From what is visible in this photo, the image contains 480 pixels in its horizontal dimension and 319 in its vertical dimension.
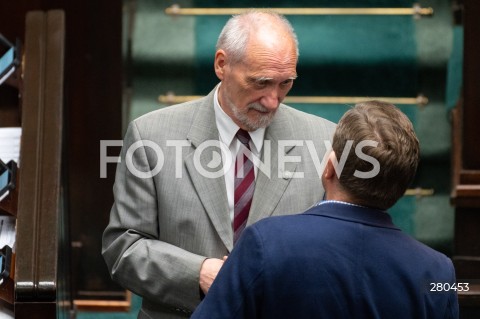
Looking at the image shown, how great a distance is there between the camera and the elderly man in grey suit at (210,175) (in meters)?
3.25

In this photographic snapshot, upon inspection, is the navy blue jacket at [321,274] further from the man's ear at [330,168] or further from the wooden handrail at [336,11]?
the wooden handrail at [336,11]

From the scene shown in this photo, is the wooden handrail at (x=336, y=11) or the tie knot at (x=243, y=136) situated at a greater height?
the wooden handrail at (x=336, y=11)

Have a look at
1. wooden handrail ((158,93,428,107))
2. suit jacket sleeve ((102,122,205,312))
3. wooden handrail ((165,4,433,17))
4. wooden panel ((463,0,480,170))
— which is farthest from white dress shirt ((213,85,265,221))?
wooden handrail ((165,4,433,17))

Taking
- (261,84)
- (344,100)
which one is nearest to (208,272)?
(261,84)

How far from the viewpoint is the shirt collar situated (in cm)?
339

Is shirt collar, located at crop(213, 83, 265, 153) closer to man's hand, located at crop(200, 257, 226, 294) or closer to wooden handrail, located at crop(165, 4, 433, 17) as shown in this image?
man's hand, located at crop(200, 257, 226, 294)

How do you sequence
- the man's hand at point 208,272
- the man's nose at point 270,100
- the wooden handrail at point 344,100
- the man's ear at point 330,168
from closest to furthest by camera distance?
the man's ear at point 330,168 < the man's hand at point 208,272 < the man's nose at point 270,100 < the wooden handrail at point 344,100

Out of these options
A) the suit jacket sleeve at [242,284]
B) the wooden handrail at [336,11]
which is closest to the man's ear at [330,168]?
the suit jacket sleeve at [242,284]

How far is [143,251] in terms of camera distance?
3.25 metres

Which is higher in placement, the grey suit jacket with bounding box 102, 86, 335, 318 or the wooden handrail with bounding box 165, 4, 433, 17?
the wooden handrail with bounding box 165, 4, 433, 17

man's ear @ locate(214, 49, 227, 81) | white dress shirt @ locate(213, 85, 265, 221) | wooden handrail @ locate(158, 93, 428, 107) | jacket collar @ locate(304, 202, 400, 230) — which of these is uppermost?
man's ear @ locate(214, 49, 227, 81)

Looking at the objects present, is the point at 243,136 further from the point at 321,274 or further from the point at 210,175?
the point at 321,274

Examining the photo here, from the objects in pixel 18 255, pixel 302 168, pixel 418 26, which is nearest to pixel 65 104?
pixel 18 255

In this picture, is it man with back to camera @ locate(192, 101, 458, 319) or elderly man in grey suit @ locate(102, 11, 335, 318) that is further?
elderly man in grey suit @ locate(102, 11, 335, 318)
